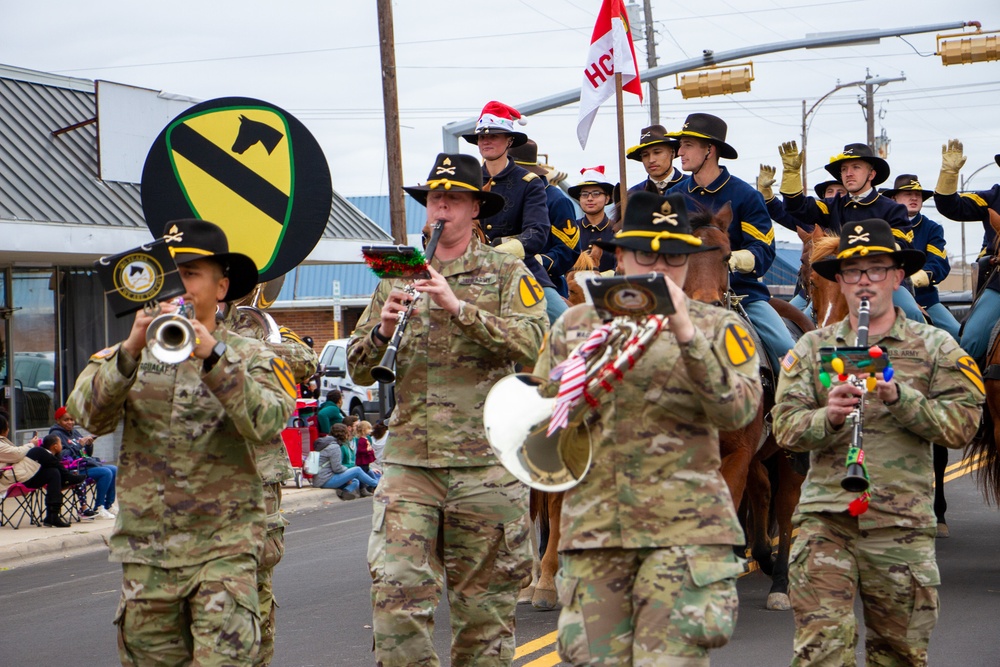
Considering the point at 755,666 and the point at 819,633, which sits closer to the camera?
the point at 819,633

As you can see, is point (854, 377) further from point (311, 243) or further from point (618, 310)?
point (311, 243)

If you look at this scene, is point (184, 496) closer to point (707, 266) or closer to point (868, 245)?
point (868, 245)

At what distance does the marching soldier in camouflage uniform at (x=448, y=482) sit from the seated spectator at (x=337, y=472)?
12108 mm

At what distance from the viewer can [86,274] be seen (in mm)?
20453

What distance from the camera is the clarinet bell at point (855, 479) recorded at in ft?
16.7

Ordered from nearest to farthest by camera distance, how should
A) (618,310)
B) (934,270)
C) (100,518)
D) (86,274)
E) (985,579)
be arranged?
1. (618,310)
2. (985,579)
3. (934,270)
4. (100,518)
5. (86,274)

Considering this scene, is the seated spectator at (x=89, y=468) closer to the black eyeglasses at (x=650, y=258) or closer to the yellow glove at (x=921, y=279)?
the yellow glove at (x=921, y=279)

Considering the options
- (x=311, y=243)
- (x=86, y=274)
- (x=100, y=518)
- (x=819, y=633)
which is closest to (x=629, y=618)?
(x=819, y=633)

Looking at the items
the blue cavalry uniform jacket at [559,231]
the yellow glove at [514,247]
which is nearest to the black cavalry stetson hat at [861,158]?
the blue cavalry uniform jacket at [559,231]

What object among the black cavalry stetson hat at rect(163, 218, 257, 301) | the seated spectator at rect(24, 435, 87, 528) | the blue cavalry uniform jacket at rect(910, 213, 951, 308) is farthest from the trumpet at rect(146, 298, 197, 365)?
the seated spectator at rect(24, 435, 87, 528)

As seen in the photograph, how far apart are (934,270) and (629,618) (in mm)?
8042

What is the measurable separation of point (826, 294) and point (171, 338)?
5.15 metres

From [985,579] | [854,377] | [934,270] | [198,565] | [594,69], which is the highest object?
[594,69]

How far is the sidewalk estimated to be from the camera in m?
13.3
